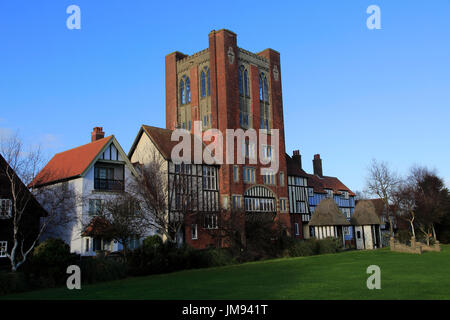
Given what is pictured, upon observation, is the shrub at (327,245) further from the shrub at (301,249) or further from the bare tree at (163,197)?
the bare tree at (163,197)

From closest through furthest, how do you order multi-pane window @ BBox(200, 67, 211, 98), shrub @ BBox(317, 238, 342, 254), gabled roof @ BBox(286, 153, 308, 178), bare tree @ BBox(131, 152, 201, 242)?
bare tree @ BBox(131, 152, 201, 242) < shrub @ BBox(317, 238, 342, 254) < multi-pane window @ BBox(200, 67, 211, 98) < gabled roof @ BBox(286, 153, 308, 178)

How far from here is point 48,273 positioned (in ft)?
67.7

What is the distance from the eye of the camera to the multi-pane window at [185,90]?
49.2m

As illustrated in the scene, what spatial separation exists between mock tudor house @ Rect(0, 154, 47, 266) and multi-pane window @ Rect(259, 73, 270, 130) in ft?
90.8

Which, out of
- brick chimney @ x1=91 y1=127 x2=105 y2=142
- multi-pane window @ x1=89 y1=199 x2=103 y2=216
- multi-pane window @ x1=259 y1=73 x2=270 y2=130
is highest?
A: multi-pane window @ x1=259 y1=73 x2=270 y2=130

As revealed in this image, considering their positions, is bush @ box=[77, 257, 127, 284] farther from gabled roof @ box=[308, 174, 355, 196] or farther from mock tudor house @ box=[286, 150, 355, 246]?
gabled roof @ box=[308, 174, 355, 196]

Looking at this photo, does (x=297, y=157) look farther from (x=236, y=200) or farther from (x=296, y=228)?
(x=236, y=200)

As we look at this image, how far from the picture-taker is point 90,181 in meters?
32.5

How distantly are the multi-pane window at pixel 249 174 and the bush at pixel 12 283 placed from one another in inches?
1100

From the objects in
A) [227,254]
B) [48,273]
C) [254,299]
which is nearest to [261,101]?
[227,254]

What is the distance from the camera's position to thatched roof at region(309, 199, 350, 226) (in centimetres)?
4425

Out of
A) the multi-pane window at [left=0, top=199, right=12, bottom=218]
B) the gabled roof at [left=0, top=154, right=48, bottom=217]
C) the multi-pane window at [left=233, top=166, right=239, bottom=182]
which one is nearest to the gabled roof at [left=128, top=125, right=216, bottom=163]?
the multi-pane window at [left=233, top=166, right=239, bottom=182]
